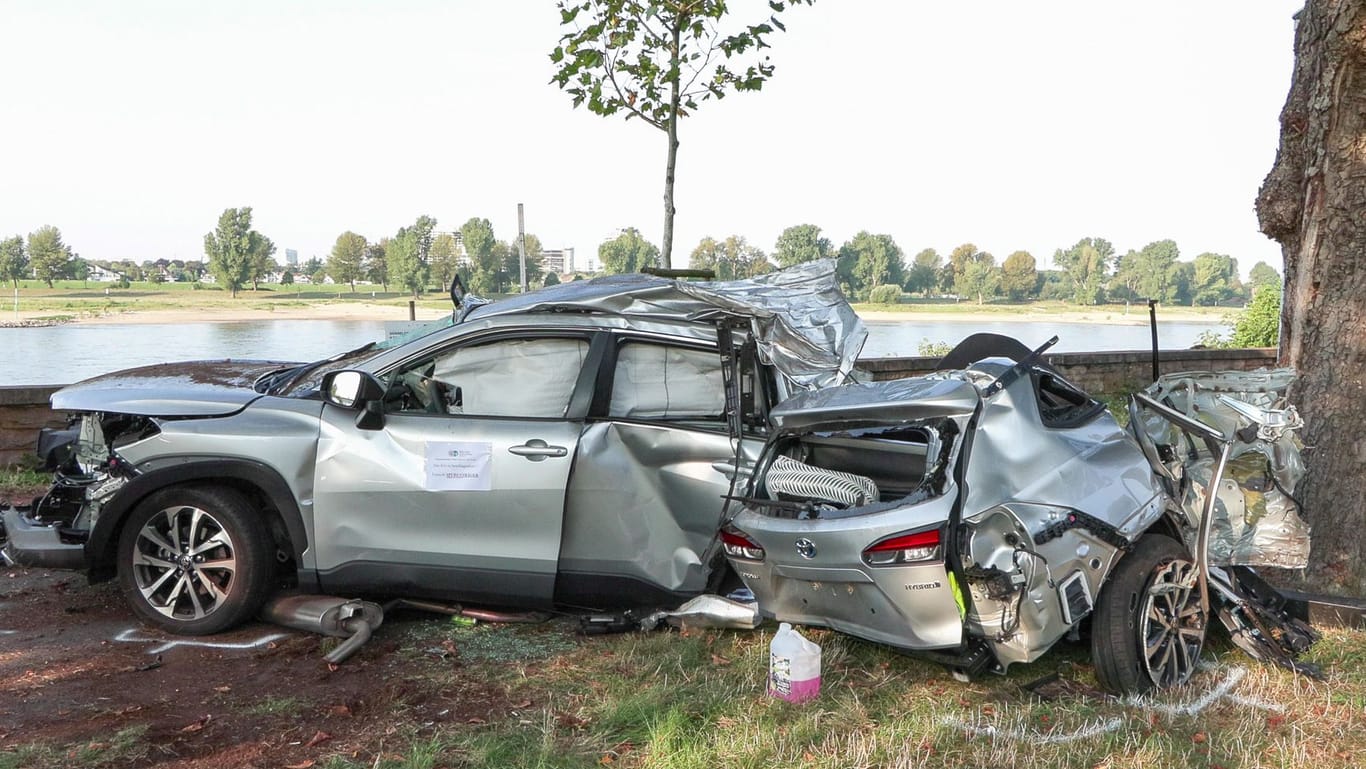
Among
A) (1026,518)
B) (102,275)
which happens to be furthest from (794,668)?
(102,275)

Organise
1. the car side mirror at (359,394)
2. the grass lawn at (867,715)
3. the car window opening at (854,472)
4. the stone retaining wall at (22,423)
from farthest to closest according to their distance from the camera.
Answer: the stone retaining wall at (22,423)
the car side mirror at (359,394)
the car window opening at (854,472)
the grass lawn at (867,715)

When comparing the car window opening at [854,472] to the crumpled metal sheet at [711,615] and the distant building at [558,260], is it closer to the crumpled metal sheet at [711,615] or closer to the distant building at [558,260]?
the crumpled metal sheet at [711,615]

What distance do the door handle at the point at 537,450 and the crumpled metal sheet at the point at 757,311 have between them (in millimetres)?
724

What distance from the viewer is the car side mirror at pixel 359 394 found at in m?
4.93

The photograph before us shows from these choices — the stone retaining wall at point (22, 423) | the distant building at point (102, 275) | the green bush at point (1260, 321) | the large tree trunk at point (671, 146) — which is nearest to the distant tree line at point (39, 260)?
the distant building at point (102, 275)

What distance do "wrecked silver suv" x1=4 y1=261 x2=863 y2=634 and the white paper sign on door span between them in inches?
0.4

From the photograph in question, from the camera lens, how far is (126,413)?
511 centimetres

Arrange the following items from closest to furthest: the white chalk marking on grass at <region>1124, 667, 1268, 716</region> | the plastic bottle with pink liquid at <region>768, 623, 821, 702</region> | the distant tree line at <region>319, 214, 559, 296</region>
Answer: the white chalk marking on grass at <region>1124, 667, 1268, 716</region> < the plastic bottle with pink liquid at <region>768, 623, 821, 702</region> < the distant tree line at <region>319, 214, 559, 296</region>

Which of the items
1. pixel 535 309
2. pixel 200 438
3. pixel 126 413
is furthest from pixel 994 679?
pixel 126 413

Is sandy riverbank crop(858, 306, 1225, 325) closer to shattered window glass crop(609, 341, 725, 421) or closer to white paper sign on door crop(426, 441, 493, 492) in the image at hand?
shattered window glass crop(609, 341, 725, 421)

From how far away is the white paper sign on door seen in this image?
4.98m

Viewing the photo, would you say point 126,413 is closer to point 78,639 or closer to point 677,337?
point 78,639

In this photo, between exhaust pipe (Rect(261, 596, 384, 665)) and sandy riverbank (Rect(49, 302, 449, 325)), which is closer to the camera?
exhaust pipe (Rect(261, 596, 384, 665))

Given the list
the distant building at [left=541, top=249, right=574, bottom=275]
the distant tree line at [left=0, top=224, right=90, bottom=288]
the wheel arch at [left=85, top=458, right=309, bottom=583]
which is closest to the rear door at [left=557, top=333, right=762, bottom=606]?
the wheel arch at [left=85, top=458, right=309, bottom=583]
